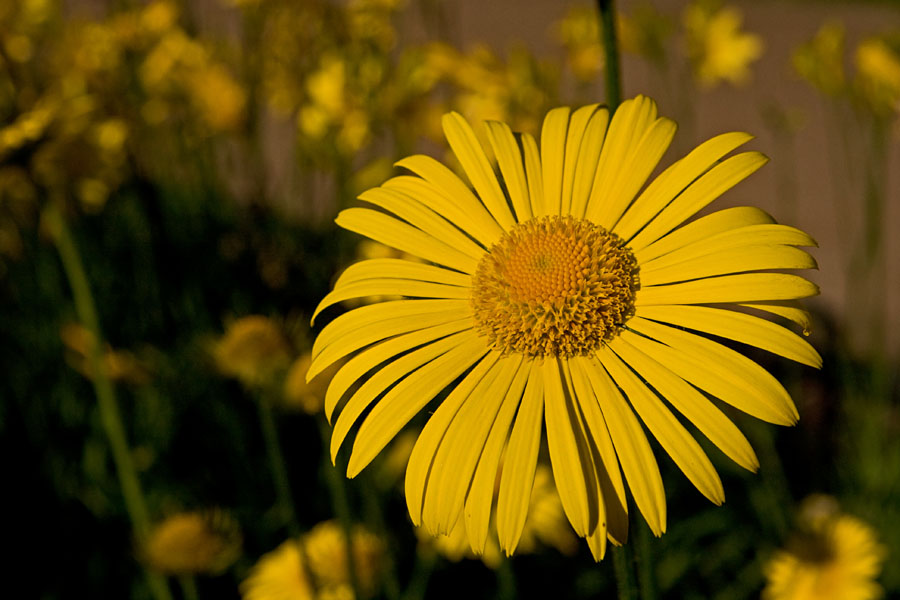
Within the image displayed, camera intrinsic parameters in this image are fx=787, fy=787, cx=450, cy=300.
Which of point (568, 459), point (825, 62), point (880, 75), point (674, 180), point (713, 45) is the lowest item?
point (568, 459)

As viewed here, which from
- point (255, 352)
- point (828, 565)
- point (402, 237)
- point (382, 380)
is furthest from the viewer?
point (828, 565)

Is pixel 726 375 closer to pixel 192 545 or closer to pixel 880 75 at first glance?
pixel 192 545

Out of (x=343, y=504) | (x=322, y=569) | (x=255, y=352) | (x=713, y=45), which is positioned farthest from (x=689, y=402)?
(x=713, y=45)

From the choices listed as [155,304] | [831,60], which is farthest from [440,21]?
[155,304]

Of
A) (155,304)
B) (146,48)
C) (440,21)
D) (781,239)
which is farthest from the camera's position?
(146,48)

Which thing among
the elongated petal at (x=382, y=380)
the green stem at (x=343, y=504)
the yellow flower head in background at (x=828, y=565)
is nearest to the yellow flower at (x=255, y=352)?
the green stem at (x=343, y=504)

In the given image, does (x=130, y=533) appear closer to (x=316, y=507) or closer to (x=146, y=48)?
(x=316, y=507)

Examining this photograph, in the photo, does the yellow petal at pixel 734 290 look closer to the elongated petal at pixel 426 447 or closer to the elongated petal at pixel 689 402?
the elongated petal at pixel 689 402

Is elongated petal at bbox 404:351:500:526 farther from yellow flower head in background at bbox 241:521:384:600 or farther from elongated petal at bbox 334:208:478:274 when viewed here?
yellow flower head in background at bbox 241:521:384:600
